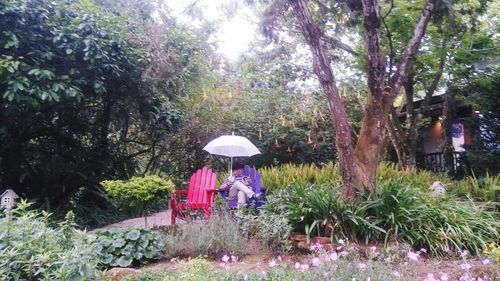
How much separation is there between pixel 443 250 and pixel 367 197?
1.00 meters

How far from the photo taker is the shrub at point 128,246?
448 centimetres

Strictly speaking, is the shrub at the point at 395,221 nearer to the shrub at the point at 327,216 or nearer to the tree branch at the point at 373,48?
the shrub at the point at 327,216

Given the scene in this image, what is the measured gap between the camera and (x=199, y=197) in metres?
7.14

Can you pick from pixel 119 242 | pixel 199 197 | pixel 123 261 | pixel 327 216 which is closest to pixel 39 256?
pixel 123 261

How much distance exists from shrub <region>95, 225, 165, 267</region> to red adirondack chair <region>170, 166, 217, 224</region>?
1441 millimetres

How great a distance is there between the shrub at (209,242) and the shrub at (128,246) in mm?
178

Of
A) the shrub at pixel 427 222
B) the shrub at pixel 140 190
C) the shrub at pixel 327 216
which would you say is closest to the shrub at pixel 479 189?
the shrub at pixel 427 222

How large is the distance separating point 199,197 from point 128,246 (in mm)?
2571

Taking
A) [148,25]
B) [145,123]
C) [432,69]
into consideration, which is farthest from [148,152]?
[432,69]

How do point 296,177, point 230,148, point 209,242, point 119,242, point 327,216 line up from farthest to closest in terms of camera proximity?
point 296,177, point 230,148, point 327,216, point 209,242, point 119,242

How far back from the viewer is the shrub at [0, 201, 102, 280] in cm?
290

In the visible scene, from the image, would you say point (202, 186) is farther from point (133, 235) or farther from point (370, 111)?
point (370, 111)

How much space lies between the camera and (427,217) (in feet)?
16.7

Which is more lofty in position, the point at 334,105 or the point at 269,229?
the point at 334,105
